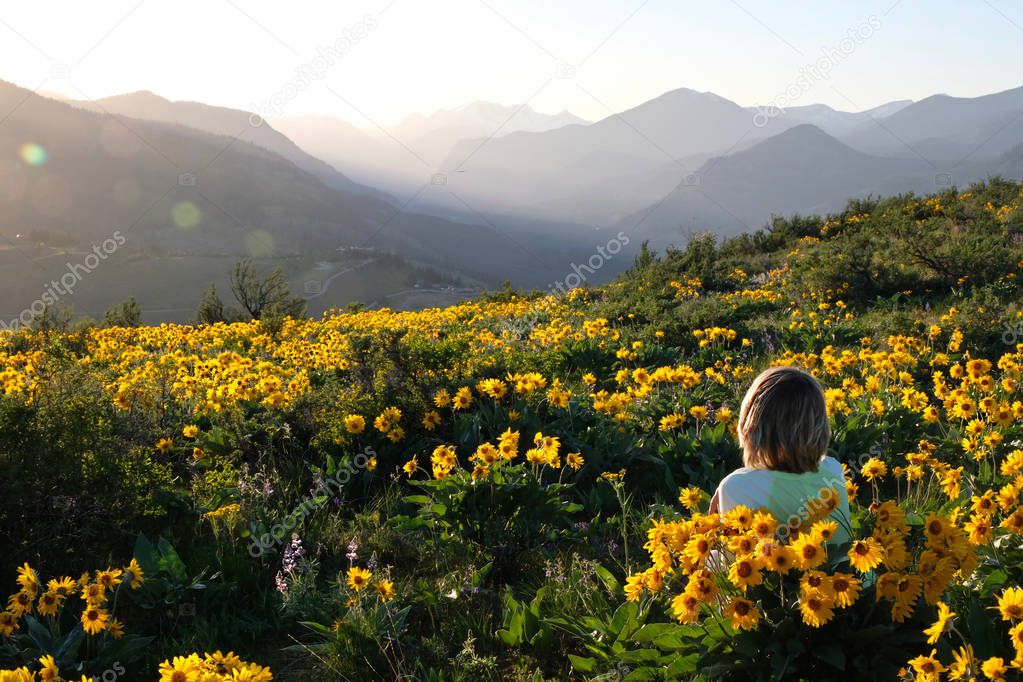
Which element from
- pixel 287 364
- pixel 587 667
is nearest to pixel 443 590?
pixel 587 667

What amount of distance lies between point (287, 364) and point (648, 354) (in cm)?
439

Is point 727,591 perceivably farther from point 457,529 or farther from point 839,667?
point 457,529

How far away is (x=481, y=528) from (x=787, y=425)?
74.8 inches

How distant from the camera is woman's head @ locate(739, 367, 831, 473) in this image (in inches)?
104

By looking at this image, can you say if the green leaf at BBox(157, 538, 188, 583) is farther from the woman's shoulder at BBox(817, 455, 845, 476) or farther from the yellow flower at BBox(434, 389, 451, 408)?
the woman's shoulder at BBox(817, 455, 845, 476)

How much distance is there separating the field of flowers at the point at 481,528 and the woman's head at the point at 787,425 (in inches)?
15.7

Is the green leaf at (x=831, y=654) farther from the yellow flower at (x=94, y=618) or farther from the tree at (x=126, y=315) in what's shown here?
the tree at (x=126, y=315)

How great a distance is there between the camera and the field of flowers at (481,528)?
2.20 m

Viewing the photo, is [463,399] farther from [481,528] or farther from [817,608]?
[817,608]

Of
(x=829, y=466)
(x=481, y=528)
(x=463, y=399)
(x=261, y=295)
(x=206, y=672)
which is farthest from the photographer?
(x=261, y=295)

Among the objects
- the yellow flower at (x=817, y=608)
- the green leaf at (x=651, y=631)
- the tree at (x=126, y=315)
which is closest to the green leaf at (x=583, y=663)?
the green leaf at (x=651, y=631)

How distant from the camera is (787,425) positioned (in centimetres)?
265

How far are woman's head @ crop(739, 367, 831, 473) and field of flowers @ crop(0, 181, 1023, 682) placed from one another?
0.40 meters

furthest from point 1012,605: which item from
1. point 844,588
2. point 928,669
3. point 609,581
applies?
point 609,581
